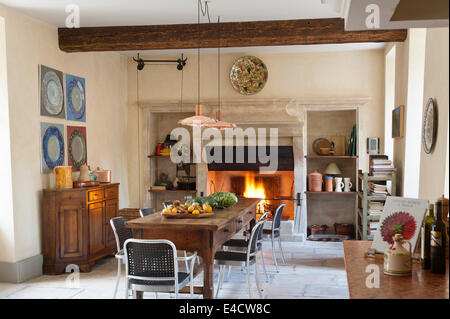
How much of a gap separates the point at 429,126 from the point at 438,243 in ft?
5.24

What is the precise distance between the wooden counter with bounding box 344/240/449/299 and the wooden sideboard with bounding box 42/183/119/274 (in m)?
3.96

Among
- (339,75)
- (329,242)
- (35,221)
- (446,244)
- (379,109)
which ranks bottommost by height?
(329,242)

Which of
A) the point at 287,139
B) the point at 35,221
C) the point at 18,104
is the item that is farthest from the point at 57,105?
the point at 287,139

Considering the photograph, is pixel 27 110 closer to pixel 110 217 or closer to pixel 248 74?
pixel 110 217

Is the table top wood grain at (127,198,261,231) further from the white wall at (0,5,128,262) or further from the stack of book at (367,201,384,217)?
the stack of book at (367,201,384,217)

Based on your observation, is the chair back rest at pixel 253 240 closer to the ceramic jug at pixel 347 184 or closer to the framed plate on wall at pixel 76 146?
the framed plate on wall at pixel 76 146

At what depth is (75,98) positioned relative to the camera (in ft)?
20.5

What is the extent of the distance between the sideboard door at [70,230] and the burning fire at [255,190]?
3.19 metres

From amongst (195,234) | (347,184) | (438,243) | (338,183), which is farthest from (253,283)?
(438,243)

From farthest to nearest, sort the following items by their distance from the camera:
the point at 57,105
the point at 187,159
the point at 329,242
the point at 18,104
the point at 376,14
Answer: the point at 187,159
the point at 329,242
the point at 57,105
the point at 18,104
the point at 376,14

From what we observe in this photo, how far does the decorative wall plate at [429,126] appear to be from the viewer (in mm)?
3311

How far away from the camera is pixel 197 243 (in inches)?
160

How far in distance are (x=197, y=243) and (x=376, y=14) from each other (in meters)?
2.46
